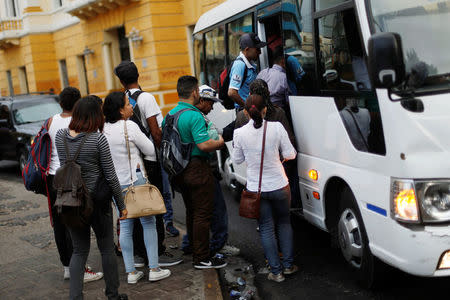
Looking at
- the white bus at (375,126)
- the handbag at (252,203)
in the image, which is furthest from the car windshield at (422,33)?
the handbag at (252,203)

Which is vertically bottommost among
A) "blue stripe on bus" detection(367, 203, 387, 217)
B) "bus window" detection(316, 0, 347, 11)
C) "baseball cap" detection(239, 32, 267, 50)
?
"blue stripe on bus" detection(367, 203, 387, 217)

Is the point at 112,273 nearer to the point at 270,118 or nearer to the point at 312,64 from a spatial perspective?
A: the point at 270,118

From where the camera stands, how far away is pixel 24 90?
103 feet

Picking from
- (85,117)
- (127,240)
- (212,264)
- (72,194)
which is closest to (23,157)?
(127,240)

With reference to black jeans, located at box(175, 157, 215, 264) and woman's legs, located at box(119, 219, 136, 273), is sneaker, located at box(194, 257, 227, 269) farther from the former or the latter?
woman's legs, located at box(119, 219, 136, 273)

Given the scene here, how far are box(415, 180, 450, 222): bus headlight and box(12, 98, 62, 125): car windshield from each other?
11127 millimetres

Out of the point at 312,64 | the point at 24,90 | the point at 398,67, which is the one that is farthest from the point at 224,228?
the point at 24,90

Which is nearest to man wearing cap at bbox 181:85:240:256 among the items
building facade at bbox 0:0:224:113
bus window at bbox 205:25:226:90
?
bus window at bbox 205:25:226:90

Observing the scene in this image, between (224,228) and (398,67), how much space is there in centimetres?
281

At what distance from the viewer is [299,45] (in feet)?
18.2

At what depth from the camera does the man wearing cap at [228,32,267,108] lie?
661 centimetres

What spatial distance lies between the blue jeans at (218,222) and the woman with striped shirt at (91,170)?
1.48 meters

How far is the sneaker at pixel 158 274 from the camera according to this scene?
5.32 m

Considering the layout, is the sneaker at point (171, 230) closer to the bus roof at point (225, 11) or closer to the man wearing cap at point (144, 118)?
the man wearing cap at point (144, 118)
